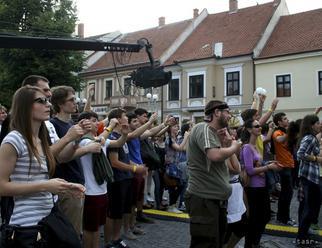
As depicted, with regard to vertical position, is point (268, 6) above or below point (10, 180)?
above

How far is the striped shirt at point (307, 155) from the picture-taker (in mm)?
6000

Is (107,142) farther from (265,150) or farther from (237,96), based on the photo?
(237,96)

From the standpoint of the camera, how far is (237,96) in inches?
1193

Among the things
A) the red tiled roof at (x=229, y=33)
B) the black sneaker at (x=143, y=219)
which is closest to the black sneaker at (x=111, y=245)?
the black sneaker at (x=143, y=219)

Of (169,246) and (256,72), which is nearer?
(169,246)

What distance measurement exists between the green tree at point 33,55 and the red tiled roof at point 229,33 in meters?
10.3

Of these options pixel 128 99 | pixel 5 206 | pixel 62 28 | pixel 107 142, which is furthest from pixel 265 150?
pixel 128 99

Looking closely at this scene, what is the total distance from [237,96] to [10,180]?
28366 mm

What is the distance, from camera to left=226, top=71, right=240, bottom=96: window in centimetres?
3039

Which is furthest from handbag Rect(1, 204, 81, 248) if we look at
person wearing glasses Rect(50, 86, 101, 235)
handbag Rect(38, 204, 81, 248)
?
person wearing glasses Rect(50, 86, 101, 235)

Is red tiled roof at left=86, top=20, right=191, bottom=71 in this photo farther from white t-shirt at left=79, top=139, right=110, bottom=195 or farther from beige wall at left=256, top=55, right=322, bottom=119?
white t-shirt at left=79, top=139, right=110, bottom=195

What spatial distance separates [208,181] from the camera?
4254mm

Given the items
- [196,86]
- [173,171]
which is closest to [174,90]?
[196,86]

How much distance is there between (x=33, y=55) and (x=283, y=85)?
15917 millimetres
